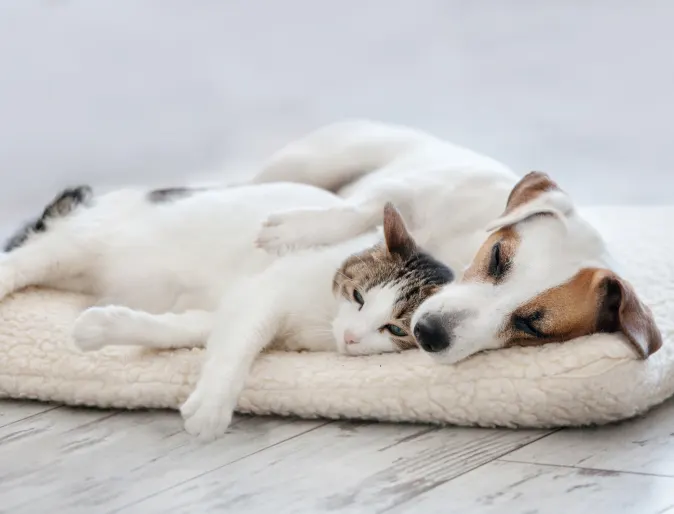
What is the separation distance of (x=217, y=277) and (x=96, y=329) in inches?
14.2

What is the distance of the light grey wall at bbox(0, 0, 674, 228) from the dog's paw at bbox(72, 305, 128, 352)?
46.5 inches

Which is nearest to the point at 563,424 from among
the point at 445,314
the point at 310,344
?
the point at 445,314

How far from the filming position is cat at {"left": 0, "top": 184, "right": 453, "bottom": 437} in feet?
6.35

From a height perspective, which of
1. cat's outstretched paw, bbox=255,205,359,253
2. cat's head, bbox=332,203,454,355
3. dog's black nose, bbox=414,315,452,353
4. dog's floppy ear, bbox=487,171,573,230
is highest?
cat's outstretched paw, bbox=255,205,359,253

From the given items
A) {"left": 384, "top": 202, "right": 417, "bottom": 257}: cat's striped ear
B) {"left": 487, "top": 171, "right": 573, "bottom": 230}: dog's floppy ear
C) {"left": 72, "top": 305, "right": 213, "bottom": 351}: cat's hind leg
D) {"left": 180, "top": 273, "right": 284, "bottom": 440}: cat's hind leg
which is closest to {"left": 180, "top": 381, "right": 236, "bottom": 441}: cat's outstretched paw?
{"left": 180, "top": 273, "right": 284, "bottom": 440}: cat's hind leg

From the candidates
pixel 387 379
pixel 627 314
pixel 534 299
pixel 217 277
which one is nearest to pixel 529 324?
pixel 534 299

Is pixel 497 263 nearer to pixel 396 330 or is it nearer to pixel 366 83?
pixel 396 330

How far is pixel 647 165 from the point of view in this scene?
3.22 m

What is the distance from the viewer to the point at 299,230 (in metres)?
2.13

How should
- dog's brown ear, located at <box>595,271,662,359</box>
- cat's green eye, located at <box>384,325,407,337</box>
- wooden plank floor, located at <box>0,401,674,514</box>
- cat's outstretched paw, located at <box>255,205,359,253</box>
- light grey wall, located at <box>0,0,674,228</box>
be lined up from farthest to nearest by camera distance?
light grey wall, located at <box>0,0,674,228</box> → cat's outstretched paw, located at <box>255,205,359,253</box> → cat's green eye, located at <box>384,325,407,337</box> → dog's brown ear, located at <box>595,271,662,359</box> → wooden plank floor, located at <box>0,401,674,514</box>

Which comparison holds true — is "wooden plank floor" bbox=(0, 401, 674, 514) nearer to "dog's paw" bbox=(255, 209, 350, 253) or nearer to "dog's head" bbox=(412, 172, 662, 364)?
"dog's head" bbox=(412, 172, 662, 364)

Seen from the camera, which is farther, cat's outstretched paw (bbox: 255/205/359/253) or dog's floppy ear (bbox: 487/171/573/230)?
cat's outstretched paw (bbox: 255/205/359/253)

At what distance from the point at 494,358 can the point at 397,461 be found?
27 cm

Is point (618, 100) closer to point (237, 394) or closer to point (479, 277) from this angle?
point (479, 277)
